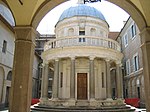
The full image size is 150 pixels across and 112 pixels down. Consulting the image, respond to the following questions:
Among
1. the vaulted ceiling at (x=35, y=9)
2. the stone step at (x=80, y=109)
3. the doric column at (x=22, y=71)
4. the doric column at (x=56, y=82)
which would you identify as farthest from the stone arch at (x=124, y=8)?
the doric column at (x=56, y=82)

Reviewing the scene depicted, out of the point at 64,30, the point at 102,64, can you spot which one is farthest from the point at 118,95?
the point at 64,30

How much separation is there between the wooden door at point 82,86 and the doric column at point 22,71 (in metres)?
12.2

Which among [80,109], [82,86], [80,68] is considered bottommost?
[80,109]

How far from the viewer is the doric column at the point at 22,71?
6439 mm

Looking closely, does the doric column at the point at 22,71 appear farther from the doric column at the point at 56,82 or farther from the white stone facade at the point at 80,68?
the doric column at the point at 56,82

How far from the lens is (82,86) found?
18.9m

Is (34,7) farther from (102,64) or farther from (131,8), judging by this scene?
(102,64)

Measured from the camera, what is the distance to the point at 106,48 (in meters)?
17.4

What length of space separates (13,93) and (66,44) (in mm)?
11742

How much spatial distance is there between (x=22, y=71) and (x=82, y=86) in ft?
42.0

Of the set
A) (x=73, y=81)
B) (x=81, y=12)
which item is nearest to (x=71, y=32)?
(x=81, y=12)

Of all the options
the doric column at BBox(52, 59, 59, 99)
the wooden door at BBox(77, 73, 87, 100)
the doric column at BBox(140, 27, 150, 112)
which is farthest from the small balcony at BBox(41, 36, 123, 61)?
the doric column at BBox(140, 27, 150, 112)

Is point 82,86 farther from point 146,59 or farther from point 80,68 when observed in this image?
point 146,59

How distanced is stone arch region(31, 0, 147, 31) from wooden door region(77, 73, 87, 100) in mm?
12035
